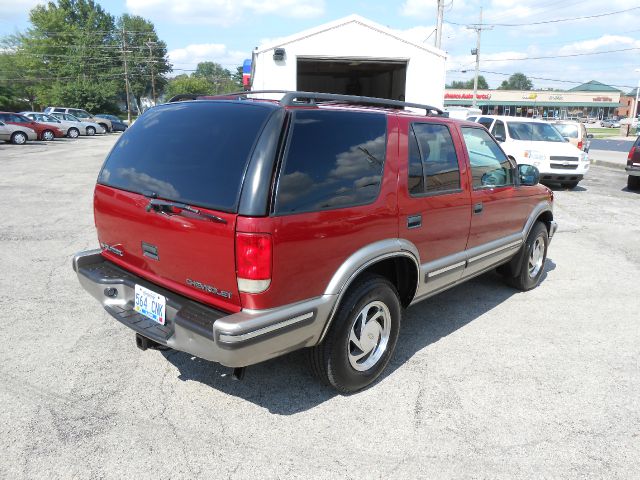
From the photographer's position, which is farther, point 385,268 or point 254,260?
point 385,268

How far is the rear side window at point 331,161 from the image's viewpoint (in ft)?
8.48

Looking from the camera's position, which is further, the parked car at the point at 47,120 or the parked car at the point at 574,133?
the parked car at the point at 47,120

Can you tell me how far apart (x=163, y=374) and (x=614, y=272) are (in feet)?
18.2

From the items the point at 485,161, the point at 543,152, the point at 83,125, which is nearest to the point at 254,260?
the point at 485,161

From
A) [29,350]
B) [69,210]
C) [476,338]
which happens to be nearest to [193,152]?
[29,350]

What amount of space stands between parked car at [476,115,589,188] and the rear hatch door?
11.1 metres

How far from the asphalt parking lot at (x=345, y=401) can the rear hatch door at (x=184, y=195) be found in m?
0.81

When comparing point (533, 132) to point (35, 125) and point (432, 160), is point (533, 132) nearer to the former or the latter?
point (432, 160)

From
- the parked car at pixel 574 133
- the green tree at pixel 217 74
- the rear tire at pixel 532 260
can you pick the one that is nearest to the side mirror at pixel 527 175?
the rear tire at pixel 532 260

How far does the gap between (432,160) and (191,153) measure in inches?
69.3

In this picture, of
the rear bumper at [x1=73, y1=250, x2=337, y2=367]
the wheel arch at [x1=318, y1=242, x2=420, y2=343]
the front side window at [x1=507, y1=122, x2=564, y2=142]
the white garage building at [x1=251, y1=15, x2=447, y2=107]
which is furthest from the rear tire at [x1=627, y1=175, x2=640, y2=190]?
the rear bumper at [x1=73, y1=250, x2=337, y2=367]

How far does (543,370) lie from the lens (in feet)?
11.9

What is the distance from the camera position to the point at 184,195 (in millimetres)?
2715

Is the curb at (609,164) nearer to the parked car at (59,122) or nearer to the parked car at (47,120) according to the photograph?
the parked car at (47,120)
